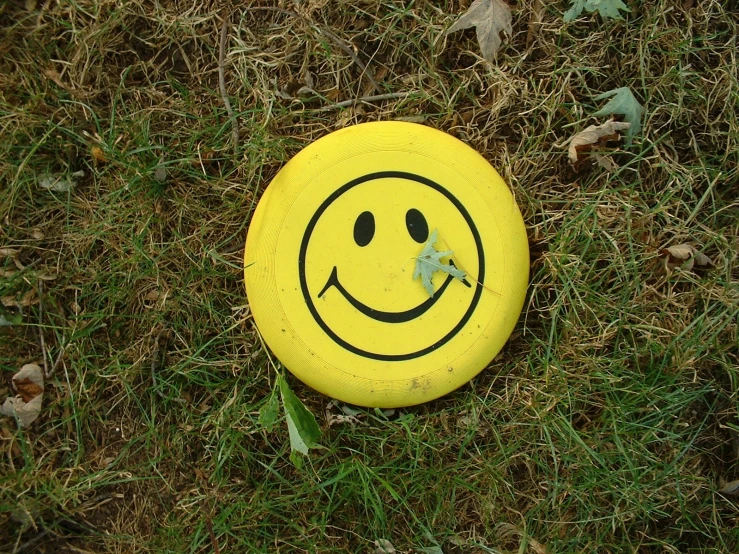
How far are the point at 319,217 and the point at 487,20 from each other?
2.32 ft

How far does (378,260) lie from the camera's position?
1.70m

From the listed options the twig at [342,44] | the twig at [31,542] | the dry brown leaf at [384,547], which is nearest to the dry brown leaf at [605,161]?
the twig at [342,44]

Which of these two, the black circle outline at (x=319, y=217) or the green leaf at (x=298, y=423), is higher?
the black circle outline at (x=319, y=217)

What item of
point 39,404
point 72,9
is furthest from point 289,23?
point 39,404

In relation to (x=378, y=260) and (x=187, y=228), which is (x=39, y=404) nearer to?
(x=187, y=228)

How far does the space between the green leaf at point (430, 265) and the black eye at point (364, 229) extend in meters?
0.14

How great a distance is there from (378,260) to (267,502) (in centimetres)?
69

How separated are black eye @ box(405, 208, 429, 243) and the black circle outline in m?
Result: 0.08

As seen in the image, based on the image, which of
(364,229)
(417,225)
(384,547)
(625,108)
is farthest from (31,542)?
(625,108)

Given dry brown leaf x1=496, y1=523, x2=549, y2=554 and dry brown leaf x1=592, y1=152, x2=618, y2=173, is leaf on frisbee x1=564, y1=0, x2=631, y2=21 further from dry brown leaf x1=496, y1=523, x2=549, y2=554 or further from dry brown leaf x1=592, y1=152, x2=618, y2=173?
dry brown leaf x1=496, y1=523, x2=549, y2=554

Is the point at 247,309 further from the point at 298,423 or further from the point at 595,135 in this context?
the point at 595,135

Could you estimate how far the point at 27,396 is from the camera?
71.9 inches

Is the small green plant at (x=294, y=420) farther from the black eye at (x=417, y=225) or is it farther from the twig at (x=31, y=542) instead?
the twig at (x=31, y=542)

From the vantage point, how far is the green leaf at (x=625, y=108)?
1808 millimetres
